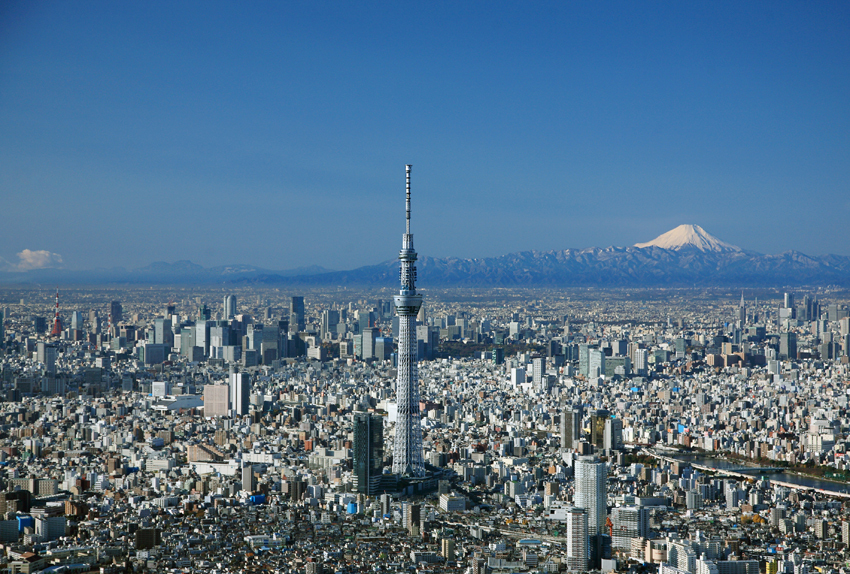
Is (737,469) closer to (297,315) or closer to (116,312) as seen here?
(116,312)

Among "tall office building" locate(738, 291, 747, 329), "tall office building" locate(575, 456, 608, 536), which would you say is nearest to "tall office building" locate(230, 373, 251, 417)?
"tall office building" locate(575, 456, 608, 536)

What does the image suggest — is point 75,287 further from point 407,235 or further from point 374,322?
point 407,235

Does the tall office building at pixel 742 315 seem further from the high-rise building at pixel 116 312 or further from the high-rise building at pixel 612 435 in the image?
the high-rise building at pixel 612 435

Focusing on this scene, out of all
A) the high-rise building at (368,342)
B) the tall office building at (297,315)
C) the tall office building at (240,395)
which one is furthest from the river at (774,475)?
the tall office building at (297,315)

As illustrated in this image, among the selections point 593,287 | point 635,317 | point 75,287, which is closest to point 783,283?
point 593,287

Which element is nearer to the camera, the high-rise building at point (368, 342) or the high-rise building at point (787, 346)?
the high-rise building at point (787, 346)
